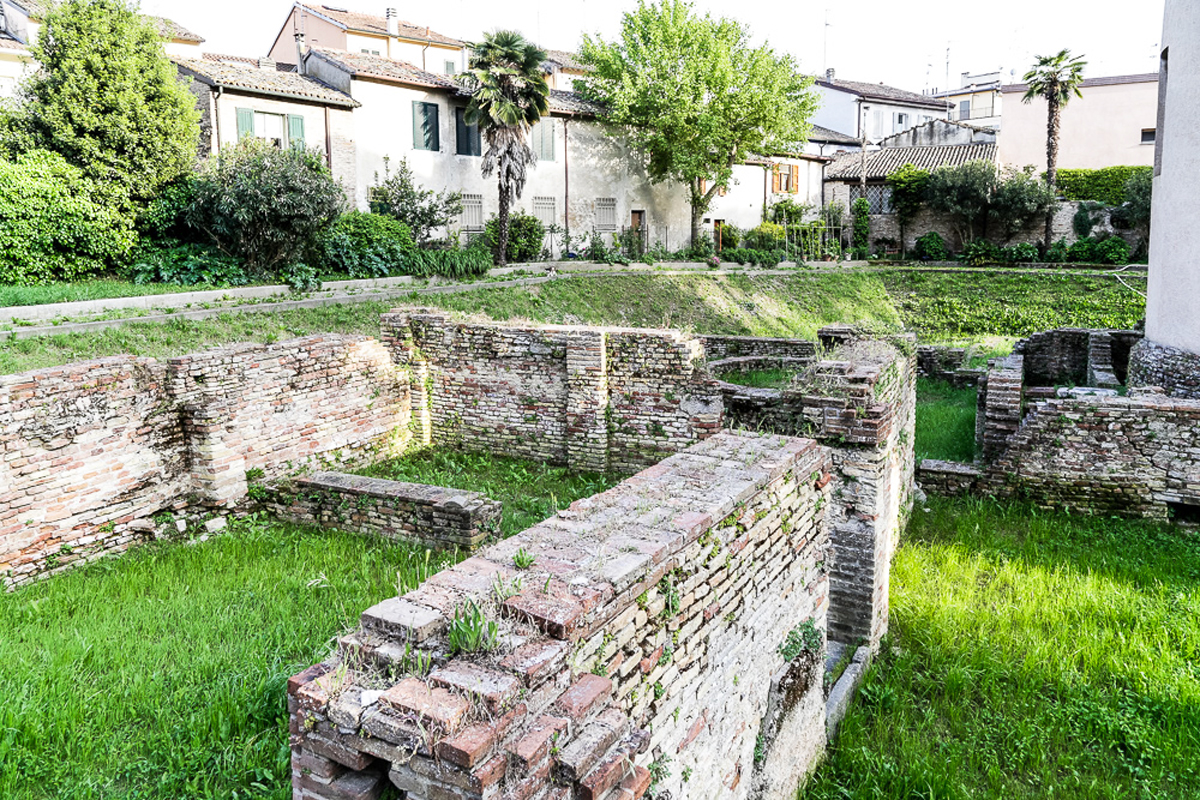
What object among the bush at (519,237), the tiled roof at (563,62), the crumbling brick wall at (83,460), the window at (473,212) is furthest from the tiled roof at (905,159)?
the crumbling brick wall at (83,460)

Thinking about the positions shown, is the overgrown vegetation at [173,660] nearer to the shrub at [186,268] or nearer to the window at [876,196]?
the shrub at [186,268]

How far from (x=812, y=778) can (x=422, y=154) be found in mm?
22586

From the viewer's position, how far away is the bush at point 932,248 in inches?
1275

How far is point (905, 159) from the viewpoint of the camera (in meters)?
36.6

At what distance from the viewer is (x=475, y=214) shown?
977 inches

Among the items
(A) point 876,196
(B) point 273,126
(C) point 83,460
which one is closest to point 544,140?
(B) point 273,126

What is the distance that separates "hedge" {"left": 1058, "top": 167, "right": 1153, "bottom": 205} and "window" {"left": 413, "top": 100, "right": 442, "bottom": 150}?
2465 centimetres

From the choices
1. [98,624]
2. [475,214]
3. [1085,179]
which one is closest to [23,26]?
[475,214]

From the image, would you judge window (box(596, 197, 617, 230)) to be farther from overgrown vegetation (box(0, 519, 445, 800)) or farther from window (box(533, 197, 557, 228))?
overgrown vegetation (box(0, 519, 445, 800))

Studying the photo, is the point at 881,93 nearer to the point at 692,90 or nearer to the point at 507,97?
the point at 692,90

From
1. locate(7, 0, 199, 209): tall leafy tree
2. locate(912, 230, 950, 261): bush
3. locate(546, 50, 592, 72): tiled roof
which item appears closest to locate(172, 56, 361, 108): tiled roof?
locate(7, 0, 199, 209): tall leafy tree

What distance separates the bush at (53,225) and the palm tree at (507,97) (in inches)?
360

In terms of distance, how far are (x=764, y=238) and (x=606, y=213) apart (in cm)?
688

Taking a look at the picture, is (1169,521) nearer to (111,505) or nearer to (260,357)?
(260,357)
